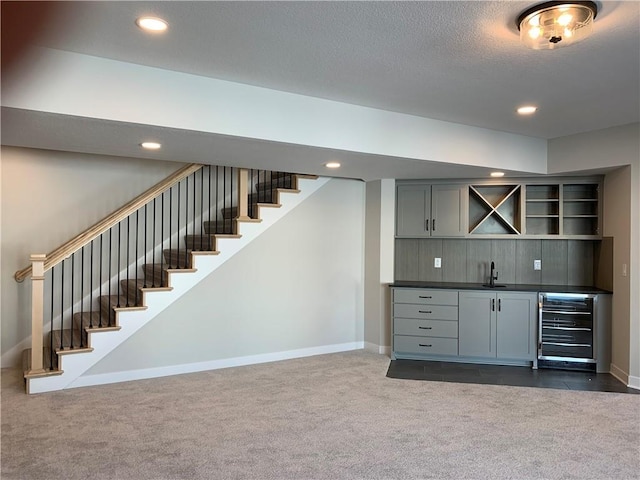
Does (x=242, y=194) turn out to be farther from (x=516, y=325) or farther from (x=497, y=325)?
(x=516, y=325)

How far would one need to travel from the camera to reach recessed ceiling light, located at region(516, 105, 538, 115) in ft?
13.0

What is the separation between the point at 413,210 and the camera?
19.6ft

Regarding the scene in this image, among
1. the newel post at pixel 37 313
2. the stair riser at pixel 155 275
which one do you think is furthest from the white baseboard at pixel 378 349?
the newel post at pixel 37 313

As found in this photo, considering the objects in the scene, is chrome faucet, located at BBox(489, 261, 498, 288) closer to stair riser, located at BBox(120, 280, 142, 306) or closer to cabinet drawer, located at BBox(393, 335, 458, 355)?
cabinet drawer, located at BBox(393, 335, 458, 355)

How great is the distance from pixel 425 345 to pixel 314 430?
251 cm

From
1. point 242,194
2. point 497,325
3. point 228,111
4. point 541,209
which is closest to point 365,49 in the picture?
point 228,111

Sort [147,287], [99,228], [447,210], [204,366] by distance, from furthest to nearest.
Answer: [447,210]
[204,366]
[147,287]
[99,228]

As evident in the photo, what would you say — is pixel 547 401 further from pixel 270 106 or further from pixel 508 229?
pixel 270 106

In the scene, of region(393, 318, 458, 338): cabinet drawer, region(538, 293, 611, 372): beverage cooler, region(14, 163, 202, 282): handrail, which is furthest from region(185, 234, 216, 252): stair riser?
region(538, 293, 611, 372): beverage cooler

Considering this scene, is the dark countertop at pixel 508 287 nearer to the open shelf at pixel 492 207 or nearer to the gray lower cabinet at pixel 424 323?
the gray lower cabinet at pixel 424 323

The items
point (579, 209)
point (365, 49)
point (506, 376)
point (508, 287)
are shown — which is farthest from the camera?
point (579, 209)

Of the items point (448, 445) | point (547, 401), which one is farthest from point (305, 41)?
point (547, 401)

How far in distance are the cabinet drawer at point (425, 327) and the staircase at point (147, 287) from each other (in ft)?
6.39

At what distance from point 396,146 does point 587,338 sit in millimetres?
3059
